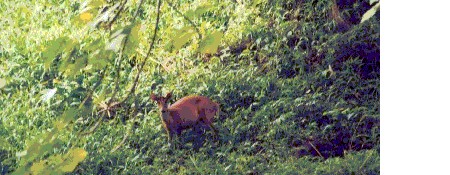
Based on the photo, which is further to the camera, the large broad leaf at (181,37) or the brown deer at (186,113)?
the brown deer at (186,113)

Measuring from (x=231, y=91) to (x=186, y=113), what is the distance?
232 millimetres

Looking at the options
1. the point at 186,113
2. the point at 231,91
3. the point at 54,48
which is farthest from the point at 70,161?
the point at 231,91

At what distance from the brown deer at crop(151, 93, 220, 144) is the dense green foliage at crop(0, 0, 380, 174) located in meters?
0.05

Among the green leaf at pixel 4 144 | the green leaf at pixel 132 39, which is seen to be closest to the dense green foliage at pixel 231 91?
the green leaf at pixel 4 144

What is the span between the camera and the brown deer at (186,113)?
2766 mm

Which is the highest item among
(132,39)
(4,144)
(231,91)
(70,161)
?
(132,39)

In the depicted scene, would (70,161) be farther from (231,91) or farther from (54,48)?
(231,91)

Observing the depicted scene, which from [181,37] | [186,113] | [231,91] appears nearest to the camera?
[181,37]

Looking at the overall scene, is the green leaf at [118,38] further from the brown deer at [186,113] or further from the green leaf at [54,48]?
the brown deer at [186,113]

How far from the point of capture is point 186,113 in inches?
109

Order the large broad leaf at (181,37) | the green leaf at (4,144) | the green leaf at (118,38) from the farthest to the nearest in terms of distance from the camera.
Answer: the green leaf at (4,144)
the large broad leaf at (181,37)
the green leaf at (118,38)

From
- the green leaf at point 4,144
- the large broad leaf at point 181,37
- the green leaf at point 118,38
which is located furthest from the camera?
the green leaf at point 4,144

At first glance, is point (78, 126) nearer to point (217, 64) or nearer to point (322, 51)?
point (217, 64)

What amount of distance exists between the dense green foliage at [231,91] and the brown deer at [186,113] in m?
0.05
